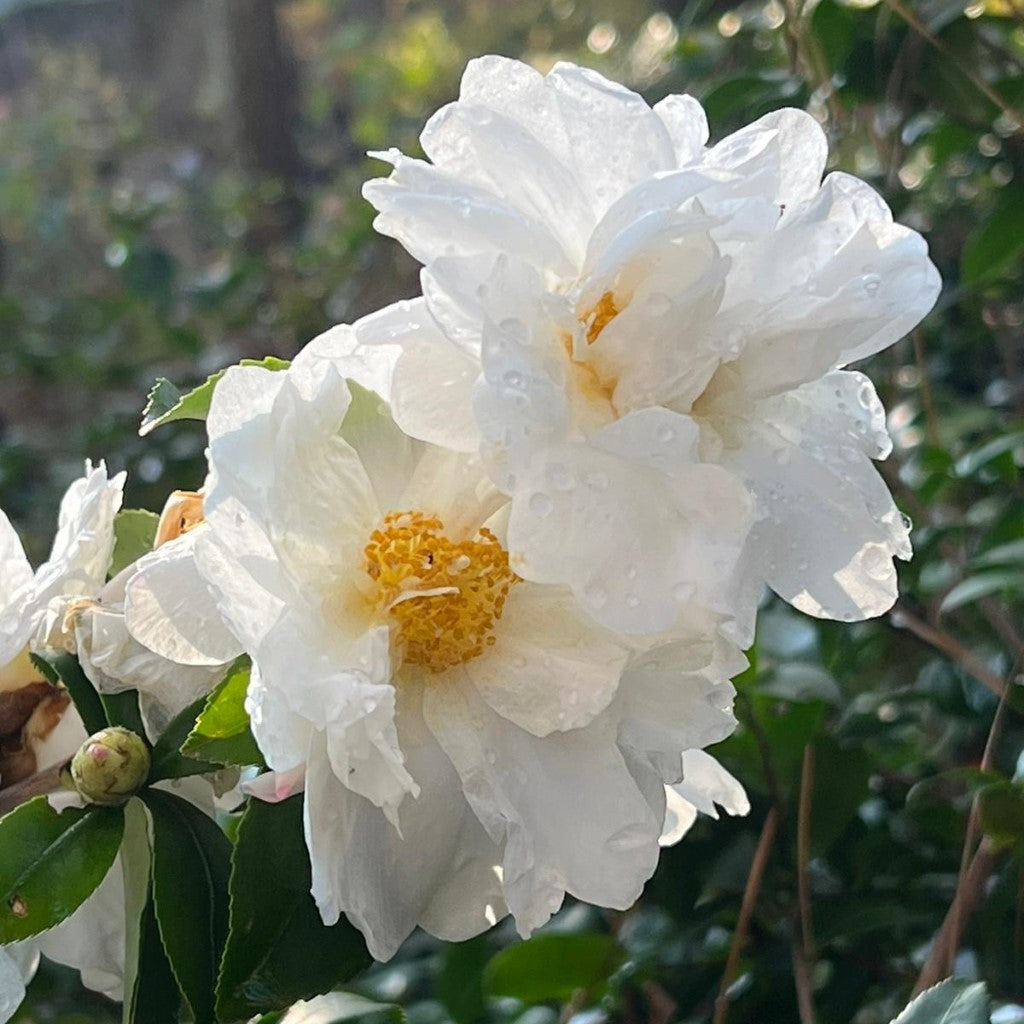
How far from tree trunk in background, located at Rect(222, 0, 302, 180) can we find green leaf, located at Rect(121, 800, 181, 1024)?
257cm

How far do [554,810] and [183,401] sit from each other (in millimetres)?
228

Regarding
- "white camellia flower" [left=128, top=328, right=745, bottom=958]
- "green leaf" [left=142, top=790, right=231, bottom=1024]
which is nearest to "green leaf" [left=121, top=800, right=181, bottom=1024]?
"green leaf" [left=142, top=790, right=231, bottom=1024]

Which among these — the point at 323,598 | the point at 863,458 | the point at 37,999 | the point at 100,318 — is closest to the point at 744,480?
the point at 863,458

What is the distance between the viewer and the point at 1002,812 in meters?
0.63

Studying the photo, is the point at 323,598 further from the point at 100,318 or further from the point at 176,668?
the point at 100,318

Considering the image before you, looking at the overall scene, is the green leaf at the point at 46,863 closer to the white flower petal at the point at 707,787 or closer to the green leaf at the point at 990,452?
the white flower petal at the point at 707,787

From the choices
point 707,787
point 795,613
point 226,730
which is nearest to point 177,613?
point 226,730

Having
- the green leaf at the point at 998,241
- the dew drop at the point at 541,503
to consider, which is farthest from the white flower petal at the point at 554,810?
the green leaf at the point at 998,241

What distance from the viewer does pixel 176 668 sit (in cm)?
52

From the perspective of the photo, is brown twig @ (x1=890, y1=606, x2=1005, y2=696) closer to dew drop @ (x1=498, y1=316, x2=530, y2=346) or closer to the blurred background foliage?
the blurred background foliage

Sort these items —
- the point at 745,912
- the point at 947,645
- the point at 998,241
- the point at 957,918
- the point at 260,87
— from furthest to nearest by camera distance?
the point at 260,87 → the point at 998,241 → the point at 947,645 → the point at 745,912 → the point at 957,918

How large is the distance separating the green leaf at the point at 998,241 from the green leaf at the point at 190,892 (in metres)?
0.77

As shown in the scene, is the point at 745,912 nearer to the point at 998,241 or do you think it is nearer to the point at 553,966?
the point at 553,966

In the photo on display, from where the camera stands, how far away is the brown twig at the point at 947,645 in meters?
0.88
